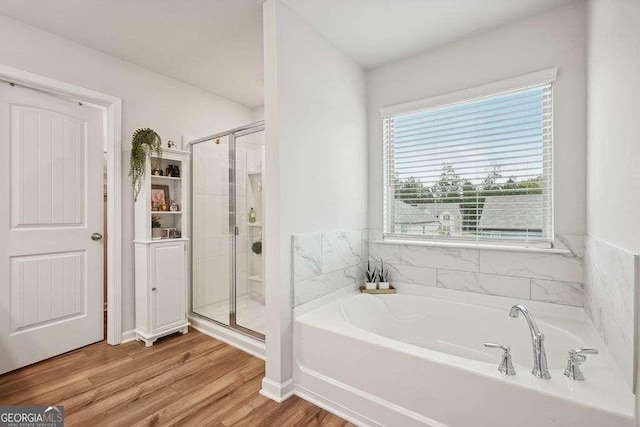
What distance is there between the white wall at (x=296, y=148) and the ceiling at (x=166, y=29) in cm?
39

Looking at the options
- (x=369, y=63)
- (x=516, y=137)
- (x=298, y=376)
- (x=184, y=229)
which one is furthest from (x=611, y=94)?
(x=184, y=229)

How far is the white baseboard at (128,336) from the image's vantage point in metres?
2.70

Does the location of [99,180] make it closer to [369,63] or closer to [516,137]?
[369,63]

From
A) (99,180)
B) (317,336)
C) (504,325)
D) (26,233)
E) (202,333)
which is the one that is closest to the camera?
(317,336)

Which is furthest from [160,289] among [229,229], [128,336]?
[229,229]

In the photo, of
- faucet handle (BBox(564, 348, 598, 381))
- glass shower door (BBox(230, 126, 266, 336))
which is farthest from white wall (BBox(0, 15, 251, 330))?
faucet handle (BBox(564, 348, 598, 381))

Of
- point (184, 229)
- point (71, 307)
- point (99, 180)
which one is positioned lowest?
point (71, 307)

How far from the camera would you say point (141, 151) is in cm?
261

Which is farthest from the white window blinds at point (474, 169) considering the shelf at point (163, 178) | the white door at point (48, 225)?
the white door at point (48, 225)

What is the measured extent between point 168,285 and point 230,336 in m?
0.74

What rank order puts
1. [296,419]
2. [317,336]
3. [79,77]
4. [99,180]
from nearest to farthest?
[296,419]
[317,336]
[79,77]
[99,180]

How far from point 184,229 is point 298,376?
1.81m

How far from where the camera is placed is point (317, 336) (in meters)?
1.93

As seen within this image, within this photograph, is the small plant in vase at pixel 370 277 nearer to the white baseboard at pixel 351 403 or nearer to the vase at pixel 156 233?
the white baseboard at pixel 351 403
